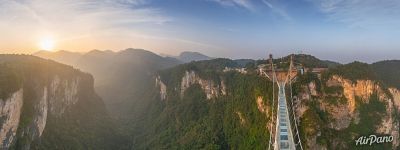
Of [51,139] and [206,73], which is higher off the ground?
[206,73]

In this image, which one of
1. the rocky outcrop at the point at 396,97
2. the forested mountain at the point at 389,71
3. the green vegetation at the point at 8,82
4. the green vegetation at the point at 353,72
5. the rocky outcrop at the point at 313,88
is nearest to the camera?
the green vegetation at the point at 8,82

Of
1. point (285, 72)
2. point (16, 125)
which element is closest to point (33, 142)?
point (16, 125)

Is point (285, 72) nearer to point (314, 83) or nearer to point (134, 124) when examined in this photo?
point (314, 83)

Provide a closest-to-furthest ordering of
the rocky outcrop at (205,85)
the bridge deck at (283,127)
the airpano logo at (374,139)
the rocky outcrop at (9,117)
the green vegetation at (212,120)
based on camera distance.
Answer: the bridge deck at (283,127)
the rocky outcrop at (9,117)
the airpano logo at (374,139)
the green vegetation at (212,120)
the rocky outcrop at (205,85)

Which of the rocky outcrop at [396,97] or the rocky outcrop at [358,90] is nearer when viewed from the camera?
the rocky outcrop at [358,90]

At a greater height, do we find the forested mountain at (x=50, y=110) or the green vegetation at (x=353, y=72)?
the green vegetation at (x=353, y=72)

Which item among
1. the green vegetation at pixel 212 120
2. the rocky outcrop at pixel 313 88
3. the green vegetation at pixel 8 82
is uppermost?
the green vegetation at pixel 8 82

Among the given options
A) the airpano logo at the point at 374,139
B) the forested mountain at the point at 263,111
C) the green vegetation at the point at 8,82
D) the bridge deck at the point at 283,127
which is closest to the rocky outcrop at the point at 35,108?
the green vegetation at the point at 8,82

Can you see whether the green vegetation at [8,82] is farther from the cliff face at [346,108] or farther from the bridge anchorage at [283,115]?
the cliff face at [346,108]
